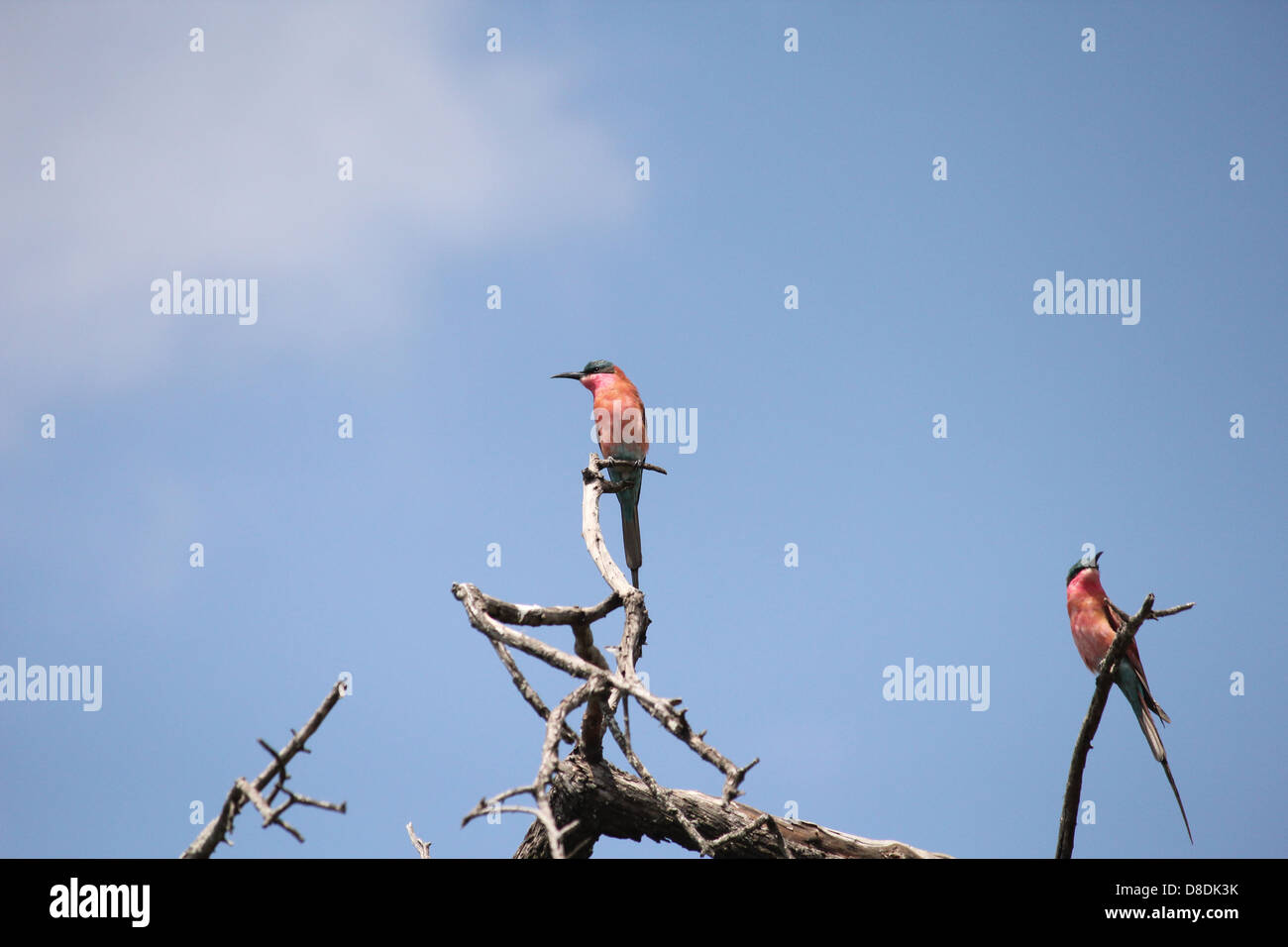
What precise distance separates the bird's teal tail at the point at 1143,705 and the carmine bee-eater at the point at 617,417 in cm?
331

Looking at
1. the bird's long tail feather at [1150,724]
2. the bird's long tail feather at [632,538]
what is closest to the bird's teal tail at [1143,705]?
the bird's long tail feather at [1150,724]

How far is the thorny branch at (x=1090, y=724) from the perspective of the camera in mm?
4055

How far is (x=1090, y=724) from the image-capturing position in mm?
4504

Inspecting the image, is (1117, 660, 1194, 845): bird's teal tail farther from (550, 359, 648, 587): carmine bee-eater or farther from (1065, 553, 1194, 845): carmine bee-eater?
(550, 359, 648, 587): carmine bee-eater

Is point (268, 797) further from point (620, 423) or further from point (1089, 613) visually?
point (1089, 613)

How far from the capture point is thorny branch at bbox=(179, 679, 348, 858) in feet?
8.83

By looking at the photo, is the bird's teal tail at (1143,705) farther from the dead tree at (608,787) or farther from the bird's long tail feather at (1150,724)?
the dead tree at (608,787)

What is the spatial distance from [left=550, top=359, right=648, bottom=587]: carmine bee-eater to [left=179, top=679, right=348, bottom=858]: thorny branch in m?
4.39
